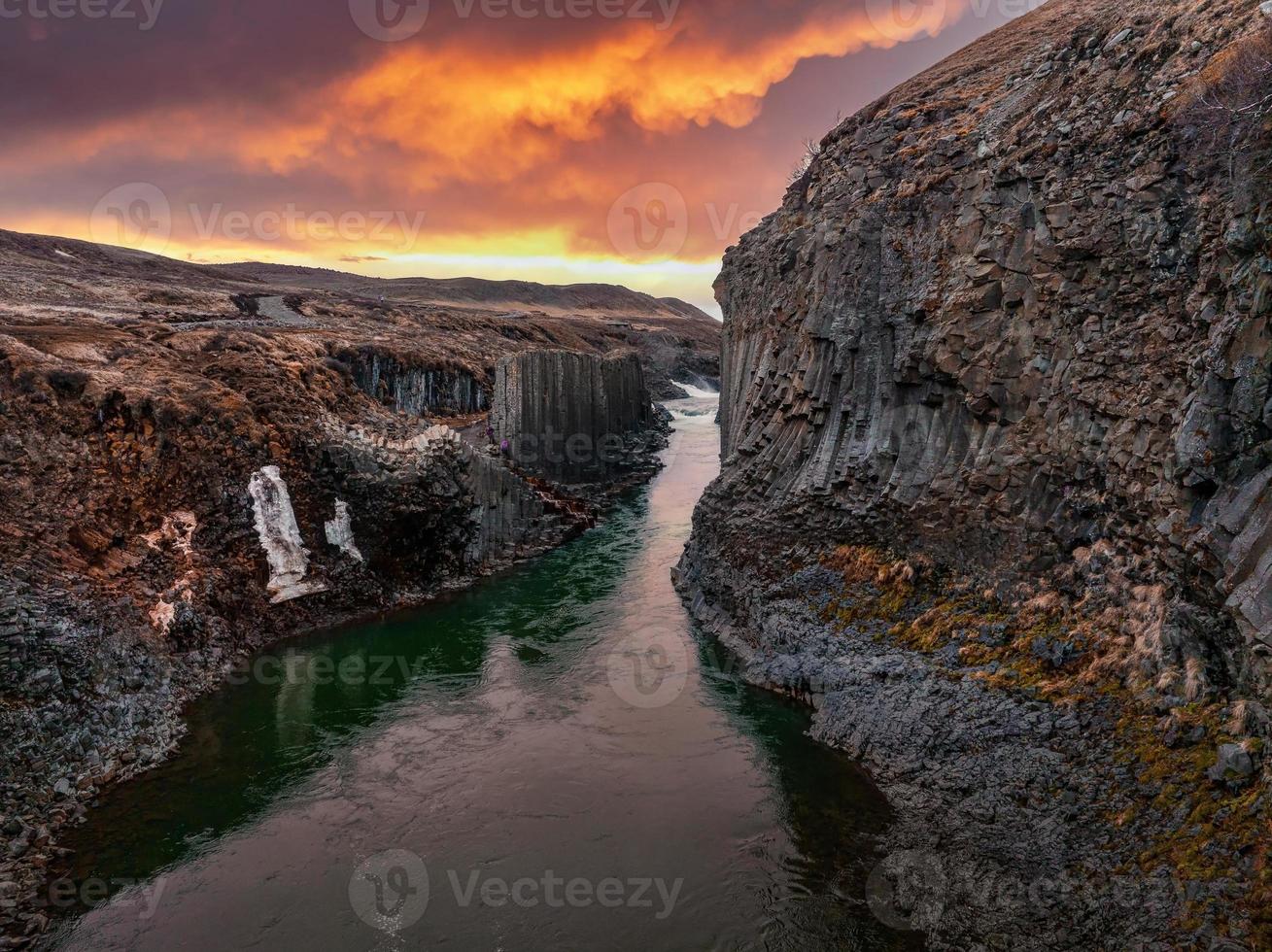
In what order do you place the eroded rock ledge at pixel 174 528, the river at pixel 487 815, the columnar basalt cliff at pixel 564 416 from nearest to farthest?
the river at pixel 487 815 < the eroded rock ledge at pixel 174 528 < the columnar basalt cliff at pixel 564 416

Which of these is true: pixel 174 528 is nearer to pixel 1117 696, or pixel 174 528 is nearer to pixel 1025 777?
pixel 1025 777

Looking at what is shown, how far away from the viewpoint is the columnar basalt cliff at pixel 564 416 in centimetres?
3700

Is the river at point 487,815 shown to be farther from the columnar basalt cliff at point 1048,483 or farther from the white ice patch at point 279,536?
the white ice patch at point 279,536

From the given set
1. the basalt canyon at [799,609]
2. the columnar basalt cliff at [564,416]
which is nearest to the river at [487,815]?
the basalt canyon at [799,609]

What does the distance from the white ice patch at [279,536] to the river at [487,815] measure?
216 centimetres

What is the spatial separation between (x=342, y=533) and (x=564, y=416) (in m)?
16.0

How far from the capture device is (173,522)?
2248 cm

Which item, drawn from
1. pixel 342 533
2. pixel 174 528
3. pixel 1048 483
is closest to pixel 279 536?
pixel 342 533

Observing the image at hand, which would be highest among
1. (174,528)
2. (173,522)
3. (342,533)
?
(173,522)

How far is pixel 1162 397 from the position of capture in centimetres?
1349

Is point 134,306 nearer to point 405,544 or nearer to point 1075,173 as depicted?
point 405,544

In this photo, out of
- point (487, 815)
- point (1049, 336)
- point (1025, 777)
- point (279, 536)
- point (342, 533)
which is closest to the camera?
point (1025, 777)

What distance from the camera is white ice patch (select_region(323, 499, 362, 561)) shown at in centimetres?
2528

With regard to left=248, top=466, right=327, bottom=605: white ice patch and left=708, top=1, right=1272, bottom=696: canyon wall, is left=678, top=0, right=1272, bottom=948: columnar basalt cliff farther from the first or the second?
left=248, top=466, right=327, bottom=605: white ice patch
